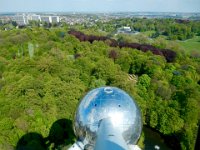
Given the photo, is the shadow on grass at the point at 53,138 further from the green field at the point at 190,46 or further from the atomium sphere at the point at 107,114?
the green field at the point at 190,46

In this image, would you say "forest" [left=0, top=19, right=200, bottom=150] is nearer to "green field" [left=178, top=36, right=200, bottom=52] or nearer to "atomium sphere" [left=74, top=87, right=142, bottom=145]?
"atomium sphere" [left=74, top=87, right=142, bottom=145]

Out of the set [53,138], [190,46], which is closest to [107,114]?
[53,138]

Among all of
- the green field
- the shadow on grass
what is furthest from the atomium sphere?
the green field

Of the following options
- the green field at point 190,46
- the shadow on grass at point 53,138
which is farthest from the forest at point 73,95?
the green field at point 190,46

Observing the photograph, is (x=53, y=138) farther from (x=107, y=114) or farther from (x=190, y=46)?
(x=190, y=46)

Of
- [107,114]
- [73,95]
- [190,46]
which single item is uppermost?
[107,114]
